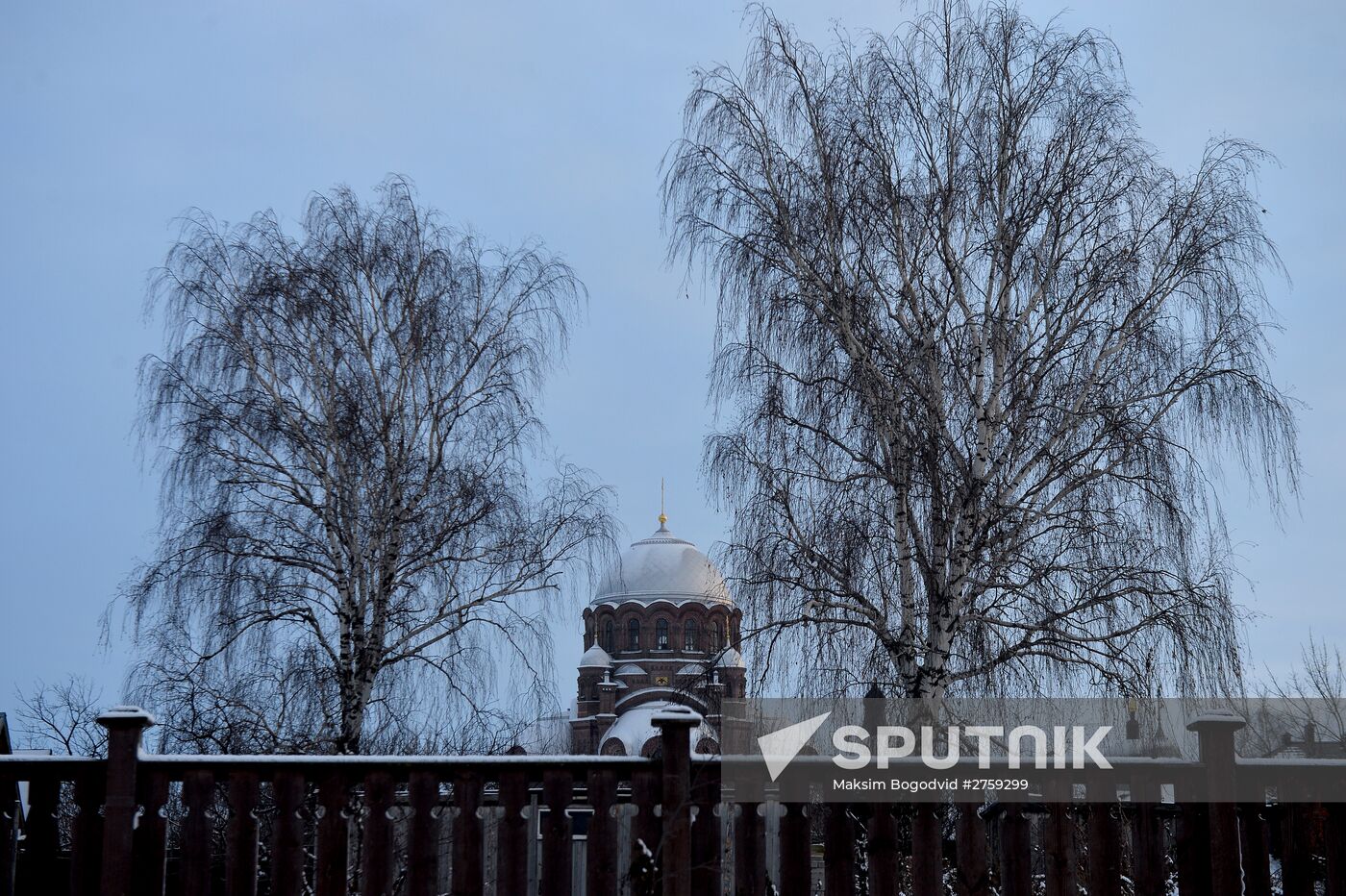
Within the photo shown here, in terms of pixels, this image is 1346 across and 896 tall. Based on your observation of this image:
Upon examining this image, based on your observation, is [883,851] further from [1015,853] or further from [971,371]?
[971,371]

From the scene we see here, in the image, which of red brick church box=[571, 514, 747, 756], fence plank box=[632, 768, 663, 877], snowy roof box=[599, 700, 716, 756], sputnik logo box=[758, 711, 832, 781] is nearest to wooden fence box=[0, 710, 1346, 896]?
fence plank box=[632, 768, 663, 877]

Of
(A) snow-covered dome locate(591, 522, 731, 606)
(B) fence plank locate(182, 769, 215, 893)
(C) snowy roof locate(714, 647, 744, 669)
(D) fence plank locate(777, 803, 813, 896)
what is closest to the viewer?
(B) fence plank locate(182, 769, 215, 893)

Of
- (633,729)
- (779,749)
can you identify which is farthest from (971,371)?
(633,729)

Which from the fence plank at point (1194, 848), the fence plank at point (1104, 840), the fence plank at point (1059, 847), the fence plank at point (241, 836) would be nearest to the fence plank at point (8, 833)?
the fence plank at point (241, 836)

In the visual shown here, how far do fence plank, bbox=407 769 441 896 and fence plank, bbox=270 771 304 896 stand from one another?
45 cm

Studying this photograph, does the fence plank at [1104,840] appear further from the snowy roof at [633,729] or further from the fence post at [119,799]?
the snowy roof at [633,729]

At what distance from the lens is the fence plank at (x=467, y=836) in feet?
17.5

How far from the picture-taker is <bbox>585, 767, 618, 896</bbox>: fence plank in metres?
5.37

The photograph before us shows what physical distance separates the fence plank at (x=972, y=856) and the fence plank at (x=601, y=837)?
1480 millimetres

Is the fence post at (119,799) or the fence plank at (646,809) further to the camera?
the fence plank at (646,809)

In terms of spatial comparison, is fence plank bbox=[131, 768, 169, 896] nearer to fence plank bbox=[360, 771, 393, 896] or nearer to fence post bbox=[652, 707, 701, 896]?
fence plank bbox=[360, 771, 393, 896]

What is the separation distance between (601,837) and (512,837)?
362mm

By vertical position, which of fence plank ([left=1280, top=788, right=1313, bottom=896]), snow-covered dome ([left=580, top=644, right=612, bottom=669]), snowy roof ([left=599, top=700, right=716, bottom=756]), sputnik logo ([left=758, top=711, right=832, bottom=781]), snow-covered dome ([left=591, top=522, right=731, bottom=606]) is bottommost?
fence plank ([left=1280, top=788, right=1313, bottom=896])

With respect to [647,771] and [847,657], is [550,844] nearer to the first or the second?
[647,771]
